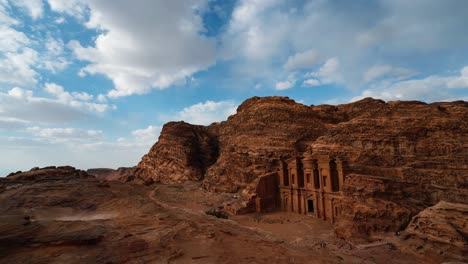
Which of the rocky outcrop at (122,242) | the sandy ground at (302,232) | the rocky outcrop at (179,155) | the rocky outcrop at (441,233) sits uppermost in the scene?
the rocky outcrop at (179,155)

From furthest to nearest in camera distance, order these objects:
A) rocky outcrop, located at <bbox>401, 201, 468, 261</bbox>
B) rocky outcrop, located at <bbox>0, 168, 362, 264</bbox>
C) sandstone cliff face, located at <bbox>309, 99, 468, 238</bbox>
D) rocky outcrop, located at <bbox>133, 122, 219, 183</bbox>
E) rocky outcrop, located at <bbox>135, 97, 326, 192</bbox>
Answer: rocky outcrop, located at <bbox>133, 122, 219, 183</bbox>, rocky outcrop, located at <bbox>135, 97, 326, 192</bbox>, sandstone cliff face, located at <bbox>309, 99, 468, 238</bbox>, rocky outcrop, located at <bbox>401, 201, 468, 261</bbox>, rocky outcrop, located at <bbox>0, 168, 362, 264</bbox>

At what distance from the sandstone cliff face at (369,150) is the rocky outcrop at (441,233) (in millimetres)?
2728

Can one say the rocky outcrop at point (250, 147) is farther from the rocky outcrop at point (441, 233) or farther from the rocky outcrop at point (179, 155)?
the rocky outcrop at point (441, 233)

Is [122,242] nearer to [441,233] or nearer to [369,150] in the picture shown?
[441,233]

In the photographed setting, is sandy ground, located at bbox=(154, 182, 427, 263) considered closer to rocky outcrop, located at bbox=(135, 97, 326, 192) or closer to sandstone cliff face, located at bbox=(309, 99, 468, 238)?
sandstone cliff face, located at bbox=(309, 99, 468, 238)

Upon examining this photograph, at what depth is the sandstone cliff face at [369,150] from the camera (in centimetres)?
2184

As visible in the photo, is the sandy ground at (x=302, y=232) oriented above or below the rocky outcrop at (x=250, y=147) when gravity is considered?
below

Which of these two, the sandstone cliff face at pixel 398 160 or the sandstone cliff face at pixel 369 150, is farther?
the sandstone cliff face at pixel 369 150

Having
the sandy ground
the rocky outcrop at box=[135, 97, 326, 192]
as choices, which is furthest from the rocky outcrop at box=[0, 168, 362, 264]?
the rocky outcrop at box=[135, 97, 326, 192]

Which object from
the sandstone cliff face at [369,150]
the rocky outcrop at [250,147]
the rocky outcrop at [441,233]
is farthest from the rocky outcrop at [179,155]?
the rocky outcrop at [441,233]

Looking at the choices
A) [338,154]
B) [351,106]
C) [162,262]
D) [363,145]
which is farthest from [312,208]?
[162,262]

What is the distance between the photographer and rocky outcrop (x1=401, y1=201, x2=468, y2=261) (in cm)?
1502

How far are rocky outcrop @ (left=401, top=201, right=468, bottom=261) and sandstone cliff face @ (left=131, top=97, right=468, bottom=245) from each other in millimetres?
2728

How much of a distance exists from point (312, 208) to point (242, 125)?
24716 millimetres
